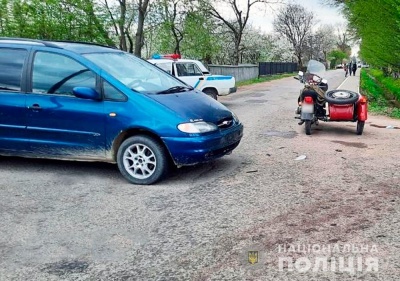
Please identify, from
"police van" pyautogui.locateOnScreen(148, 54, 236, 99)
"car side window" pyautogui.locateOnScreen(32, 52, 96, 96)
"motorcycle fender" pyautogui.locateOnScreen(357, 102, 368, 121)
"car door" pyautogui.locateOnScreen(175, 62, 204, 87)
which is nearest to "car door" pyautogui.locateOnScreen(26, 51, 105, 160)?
"car side window" pyautogui.locateOnScreen(32, 52, 96, 96)

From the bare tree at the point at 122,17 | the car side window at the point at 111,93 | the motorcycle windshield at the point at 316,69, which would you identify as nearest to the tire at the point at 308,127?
→ the motorcycle windshield at the point at 316,69

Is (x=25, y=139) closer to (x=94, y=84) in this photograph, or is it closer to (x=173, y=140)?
(x=94, y=84)

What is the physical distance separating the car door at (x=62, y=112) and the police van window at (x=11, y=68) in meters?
0.23

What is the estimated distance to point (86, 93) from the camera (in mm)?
5473

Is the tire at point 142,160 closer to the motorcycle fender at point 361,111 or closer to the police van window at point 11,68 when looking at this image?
the police van window at point 11,68

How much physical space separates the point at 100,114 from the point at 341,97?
17.7 ft

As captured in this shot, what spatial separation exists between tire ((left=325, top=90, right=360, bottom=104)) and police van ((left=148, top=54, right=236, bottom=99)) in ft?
20.2

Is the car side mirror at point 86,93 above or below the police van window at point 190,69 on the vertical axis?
below

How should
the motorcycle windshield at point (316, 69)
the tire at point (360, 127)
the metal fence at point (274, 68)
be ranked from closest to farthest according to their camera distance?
the tire at point (360, 127) → the motorcycle windshield at point (316, 69) → the metal fence at point (274, 68)

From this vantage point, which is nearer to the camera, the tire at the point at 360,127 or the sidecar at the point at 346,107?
the sidecar at the point at 346,107

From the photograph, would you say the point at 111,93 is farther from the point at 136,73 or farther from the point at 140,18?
the point at 140,18

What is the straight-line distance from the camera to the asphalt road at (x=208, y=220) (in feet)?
10.7

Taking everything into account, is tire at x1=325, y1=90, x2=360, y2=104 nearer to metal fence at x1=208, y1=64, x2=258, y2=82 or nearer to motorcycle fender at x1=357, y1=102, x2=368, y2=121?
motorcycle fender at x1=357, y1=102, x2=368, y2=121

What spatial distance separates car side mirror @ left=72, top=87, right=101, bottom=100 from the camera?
547 centimetres
